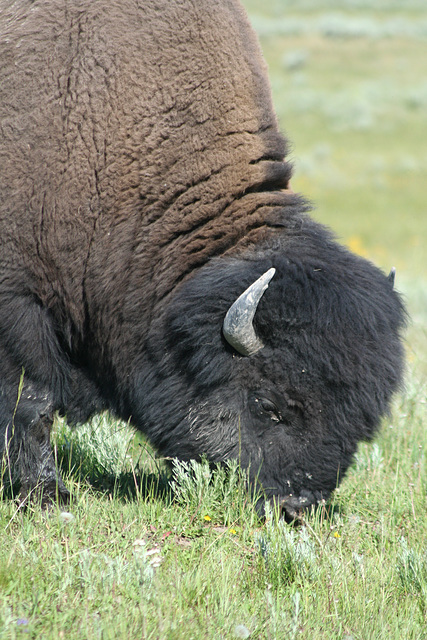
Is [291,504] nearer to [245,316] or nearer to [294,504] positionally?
[294,504]

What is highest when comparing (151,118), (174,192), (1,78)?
(1,78)

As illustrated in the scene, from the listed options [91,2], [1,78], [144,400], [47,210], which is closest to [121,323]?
[144,400]

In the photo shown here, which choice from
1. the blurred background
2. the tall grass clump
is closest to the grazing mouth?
the tall grass clump

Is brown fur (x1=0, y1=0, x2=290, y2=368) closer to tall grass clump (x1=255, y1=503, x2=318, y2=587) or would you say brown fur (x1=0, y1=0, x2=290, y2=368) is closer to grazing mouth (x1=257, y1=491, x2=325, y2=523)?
grazing mouth (x1=257, y1=491, x2=325, y2=523)

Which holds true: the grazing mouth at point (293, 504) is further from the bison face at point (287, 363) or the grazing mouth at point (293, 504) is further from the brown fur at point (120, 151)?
the brown fur at point (120, 151)

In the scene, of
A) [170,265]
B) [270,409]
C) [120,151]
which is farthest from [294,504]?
[120,151]

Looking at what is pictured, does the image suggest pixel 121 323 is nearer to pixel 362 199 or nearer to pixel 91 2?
pixel 91 2

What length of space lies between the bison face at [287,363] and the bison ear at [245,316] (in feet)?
0.04

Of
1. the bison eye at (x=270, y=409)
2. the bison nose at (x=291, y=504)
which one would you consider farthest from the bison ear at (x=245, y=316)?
the bison nose at (x=291, y=504)

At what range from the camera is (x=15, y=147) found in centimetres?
382

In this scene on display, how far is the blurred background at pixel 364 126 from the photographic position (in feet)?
52.9

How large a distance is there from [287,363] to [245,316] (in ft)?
1.21

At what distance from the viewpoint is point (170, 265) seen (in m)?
3.96

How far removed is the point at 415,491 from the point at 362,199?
17107 mm
